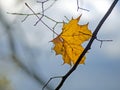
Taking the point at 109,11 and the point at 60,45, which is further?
the point at 60,45

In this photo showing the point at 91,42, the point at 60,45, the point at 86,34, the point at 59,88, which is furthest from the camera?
the point at 60,45

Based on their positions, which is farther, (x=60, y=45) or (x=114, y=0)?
(x=60, y=45)

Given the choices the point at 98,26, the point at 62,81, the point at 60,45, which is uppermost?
the point at 98,26

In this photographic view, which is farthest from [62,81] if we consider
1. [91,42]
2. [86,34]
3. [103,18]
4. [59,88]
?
[86,34]

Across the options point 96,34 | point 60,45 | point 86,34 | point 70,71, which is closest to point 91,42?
point 96,34

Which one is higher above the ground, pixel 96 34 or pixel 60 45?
pixel 96 34

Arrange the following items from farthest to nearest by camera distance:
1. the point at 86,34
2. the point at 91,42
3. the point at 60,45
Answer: the point at 60,45
the point at 86,34
the point at 91,42

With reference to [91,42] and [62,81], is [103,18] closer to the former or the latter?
[91,42]

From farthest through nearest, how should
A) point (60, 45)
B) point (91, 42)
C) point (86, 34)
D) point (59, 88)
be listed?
point (60, 45) < point (86, 34) < point (91, 42) < point (59, 88)

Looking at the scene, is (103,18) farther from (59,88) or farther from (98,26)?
(59,88)
